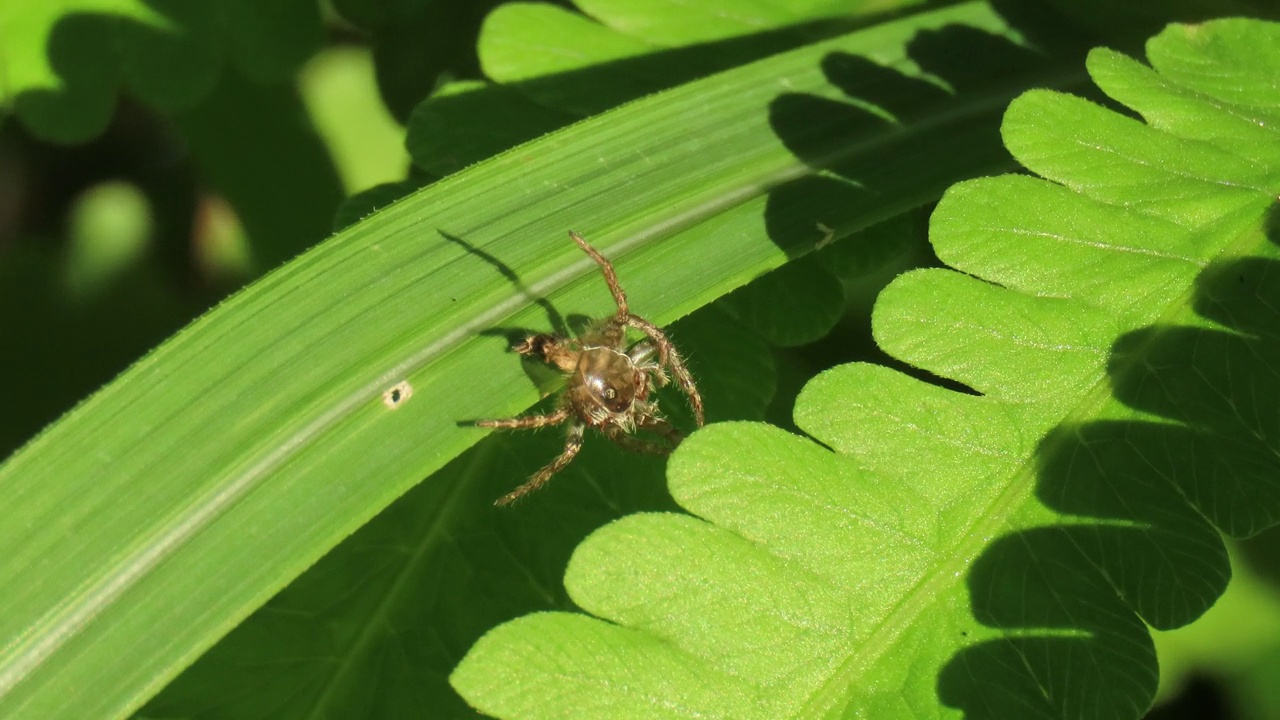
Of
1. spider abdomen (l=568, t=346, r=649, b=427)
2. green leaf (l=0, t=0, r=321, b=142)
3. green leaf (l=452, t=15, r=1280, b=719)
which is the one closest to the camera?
green leaf (l=452, t=15, r=1280, b=719)

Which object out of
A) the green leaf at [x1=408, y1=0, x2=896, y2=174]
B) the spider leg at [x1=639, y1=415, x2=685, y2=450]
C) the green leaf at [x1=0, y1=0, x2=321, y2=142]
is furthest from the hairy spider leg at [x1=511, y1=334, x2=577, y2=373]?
the green leaf at [x1=0, y1=0, x2=321, y2=142]

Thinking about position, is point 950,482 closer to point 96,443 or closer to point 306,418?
point 306,418

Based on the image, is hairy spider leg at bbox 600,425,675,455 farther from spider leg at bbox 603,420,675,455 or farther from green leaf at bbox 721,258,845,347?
green leaf at bbox 721,258,845,347

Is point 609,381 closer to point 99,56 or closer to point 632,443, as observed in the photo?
point 632,443

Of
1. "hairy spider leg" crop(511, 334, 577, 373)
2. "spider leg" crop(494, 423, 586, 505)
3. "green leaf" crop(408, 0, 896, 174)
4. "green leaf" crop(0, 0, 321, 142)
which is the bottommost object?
"spider leg" crop(494, 423, 586, 505)

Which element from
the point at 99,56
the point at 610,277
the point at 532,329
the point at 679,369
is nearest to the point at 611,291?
the point at 610,277

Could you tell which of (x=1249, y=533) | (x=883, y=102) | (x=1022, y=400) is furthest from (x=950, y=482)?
(x=883, y=102)
